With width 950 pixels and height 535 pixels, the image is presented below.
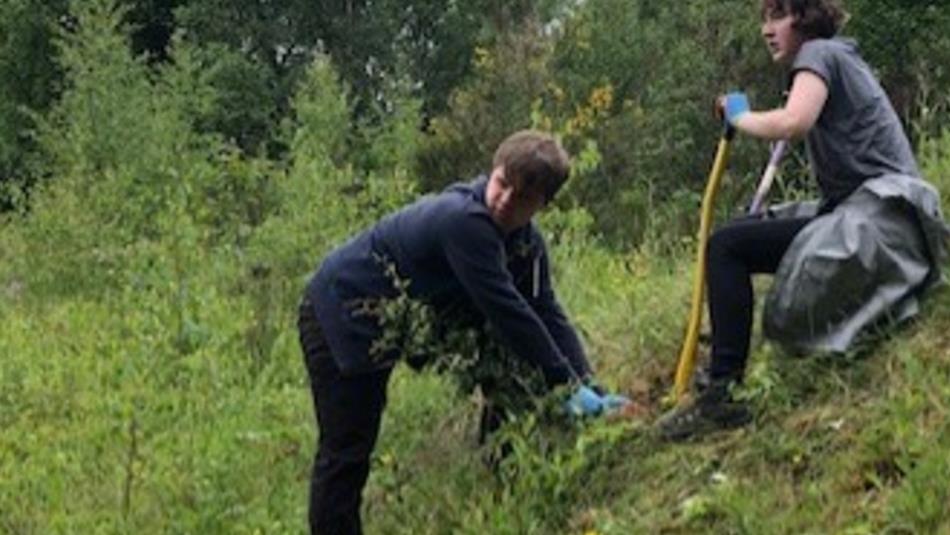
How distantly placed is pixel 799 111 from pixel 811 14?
36cm

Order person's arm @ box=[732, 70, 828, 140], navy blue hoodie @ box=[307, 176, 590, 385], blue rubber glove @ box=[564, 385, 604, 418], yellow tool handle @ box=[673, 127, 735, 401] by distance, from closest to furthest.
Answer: person's arm @ box=[732, 70, 828, 140] → navy blue hoodie @ box=[307, 176, 590, 385] → blue rubber glove @ box=[564, 385, 604, 418] → yellow tool handle @ box=[673, 127, 735, 401]

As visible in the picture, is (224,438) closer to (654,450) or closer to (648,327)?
(648,327)

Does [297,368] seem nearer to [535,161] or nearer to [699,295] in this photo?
[699,295]

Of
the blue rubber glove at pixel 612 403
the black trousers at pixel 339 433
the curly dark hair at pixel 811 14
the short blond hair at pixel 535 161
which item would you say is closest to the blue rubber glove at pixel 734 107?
the curly dark hair at pixel 811 14

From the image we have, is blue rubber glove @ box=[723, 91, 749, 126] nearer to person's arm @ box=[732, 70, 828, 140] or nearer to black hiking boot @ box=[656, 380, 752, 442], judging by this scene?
person's arm @ box=[732, 70, 828, 140]

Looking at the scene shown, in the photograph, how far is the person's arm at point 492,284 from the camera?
4605 millimetres

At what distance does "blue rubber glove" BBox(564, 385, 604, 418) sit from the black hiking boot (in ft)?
0.79

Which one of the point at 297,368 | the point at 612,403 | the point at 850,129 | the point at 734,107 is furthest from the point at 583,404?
the point at 297,368

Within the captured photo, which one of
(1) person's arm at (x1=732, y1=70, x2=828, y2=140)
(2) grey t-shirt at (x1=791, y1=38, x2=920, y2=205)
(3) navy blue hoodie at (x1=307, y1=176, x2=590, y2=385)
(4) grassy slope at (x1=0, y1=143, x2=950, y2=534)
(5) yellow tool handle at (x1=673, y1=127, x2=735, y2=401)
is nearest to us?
(4) grassy slope at (x1=0, y1=143, x2=950, y2=534)

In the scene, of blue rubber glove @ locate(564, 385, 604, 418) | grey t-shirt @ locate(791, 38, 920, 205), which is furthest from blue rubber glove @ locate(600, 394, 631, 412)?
grey t-shirt @ locate(791, 38, 920, 205)

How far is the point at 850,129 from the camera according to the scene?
4609mm

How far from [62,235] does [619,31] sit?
84.5 ft

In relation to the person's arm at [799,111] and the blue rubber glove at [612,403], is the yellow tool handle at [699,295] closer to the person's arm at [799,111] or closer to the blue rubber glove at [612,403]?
the blue rubber glove at [612,403]

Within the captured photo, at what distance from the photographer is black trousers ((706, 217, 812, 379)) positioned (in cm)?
461
